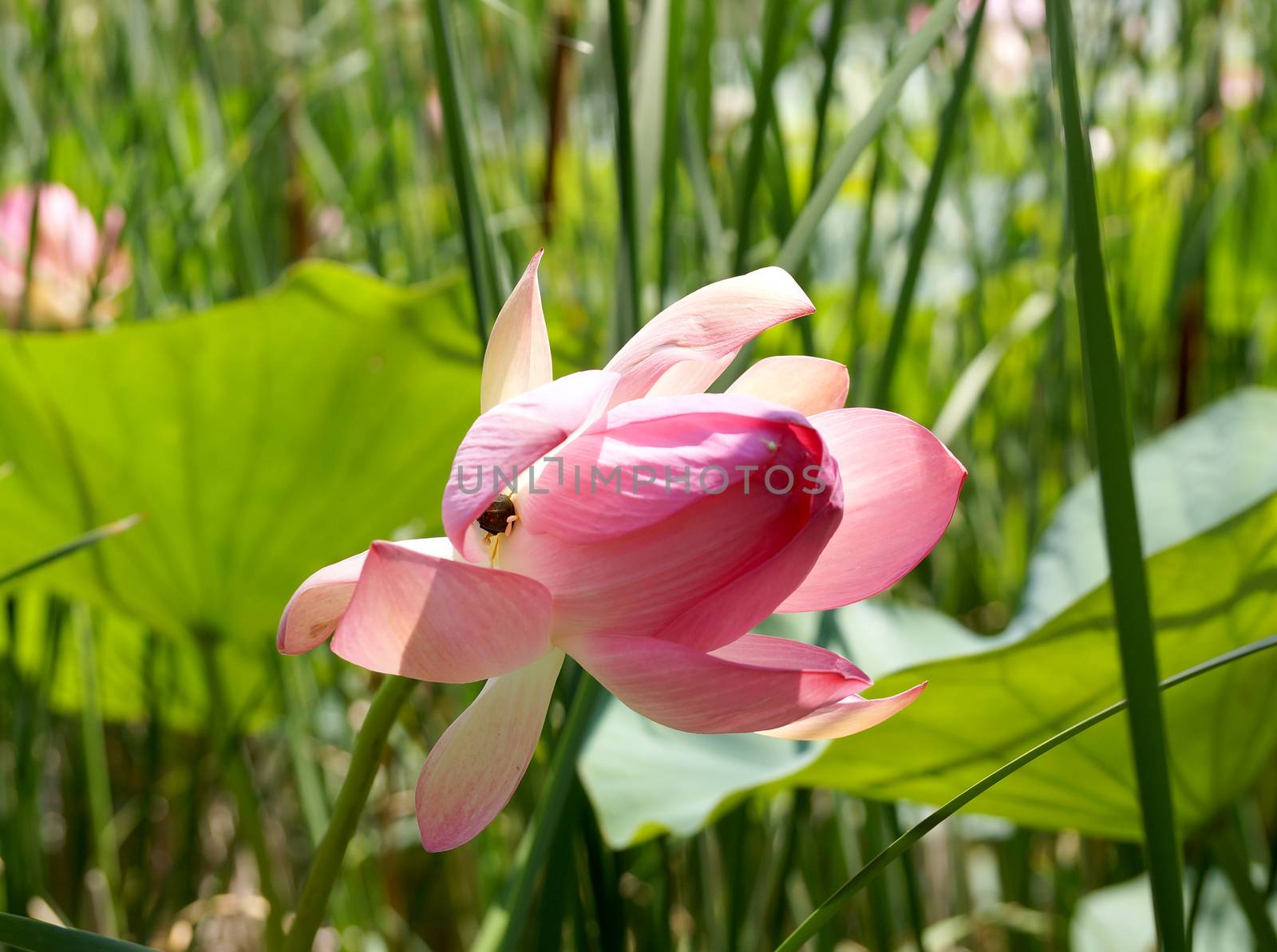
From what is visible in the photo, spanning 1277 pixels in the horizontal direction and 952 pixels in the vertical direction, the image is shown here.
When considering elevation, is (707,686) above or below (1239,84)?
below

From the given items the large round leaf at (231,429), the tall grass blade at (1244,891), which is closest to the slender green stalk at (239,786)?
the large round leaf at (231,429)

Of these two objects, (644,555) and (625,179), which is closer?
(644,555)

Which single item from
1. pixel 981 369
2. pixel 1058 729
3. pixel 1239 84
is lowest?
pixel 1058 729

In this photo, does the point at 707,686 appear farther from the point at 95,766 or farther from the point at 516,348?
the point at 95,766

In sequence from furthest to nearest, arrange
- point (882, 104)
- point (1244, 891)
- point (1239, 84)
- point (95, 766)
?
point (1239, 84) → point (95, 766) → point (1244, 891) → point (882, 104)

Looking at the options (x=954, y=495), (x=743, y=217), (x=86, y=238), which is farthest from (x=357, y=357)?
(x=86, y=238)

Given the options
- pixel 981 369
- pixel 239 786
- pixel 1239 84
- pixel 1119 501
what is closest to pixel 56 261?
pixel 239 786
